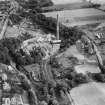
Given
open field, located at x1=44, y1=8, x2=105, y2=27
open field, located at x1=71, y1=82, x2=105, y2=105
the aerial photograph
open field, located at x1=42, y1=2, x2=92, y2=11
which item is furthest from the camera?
open field, located at x1=42, y1=2, x2=92, y2=11

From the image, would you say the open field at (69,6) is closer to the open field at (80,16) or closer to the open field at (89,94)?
the open field at (80,16)

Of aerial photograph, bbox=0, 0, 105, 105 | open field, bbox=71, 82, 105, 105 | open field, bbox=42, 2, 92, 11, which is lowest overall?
open field, bbox=71, 82, 105, 105

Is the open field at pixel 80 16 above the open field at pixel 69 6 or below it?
below

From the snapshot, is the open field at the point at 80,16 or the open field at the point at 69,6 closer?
the open field at the point at 80,16

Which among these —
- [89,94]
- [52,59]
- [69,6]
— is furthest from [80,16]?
[89,94]

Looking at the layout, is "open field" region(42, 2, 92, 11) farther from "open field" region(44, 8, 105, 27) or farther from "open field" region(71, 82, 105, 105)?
"open field" region(71, 82, 105, 105)

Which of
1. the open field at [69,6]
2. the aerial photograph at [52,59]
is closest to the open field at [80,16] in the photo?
the aerial photograph at [52,59]

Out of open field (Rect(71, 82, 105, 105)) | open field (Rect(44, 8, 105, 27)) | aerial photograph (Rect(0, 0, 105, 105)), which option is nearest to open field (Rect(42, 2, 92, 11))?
open field (Rect(44, 8, 105, 27))

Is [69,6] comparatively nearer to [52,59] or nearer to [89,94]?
[52,59]
